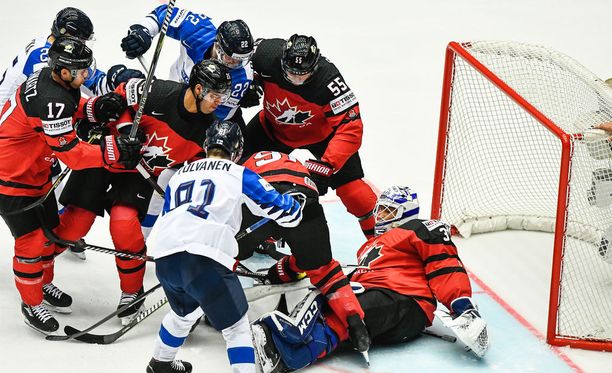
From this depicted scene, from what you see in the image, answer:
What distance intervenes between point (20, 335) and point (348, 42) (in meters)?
4.37

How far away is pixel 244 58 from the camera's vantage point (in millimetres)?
4680

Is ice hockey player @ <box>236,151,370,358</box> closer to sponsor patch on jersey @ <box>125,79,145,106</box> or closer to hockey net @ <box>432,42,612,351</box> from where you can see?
sponsor patch on jersey @ <box>125,79,145,106</box>

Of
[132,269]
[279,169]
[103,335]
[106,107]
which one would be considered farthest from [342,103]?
[103,335]

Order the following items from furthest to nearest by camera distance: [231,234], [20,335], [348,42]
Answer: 1. [348,42]
2. [20,335]
3. [231,234]

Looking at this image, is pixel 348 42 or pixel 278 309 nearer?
pixel 278 309

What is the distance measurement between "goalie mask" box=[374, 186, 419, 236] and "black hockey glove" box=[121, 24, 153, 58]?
1331mm

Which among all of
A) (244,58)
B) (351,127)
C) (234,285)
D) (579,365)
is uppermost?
(244,58)

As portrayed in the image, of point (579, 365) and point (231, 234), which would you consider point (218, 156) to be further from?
point (579, 365)

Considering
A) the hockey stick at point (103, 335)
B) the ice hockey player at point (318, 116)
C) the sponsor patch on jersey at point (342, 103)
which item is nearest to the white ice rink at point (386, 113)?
the hockey stick at point (103, 335)

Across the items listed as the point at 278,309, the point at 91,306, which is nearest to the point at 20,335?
the point at 91,306

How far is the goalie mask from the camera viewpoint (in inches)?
180

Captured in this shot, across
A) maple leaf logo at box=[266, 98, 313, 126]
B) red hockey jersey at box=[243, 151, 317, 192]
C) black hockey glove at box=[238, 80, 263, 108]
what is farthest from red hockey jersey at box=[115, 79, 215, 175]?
maple leaf logo at box=[266, 98, 313, 126]

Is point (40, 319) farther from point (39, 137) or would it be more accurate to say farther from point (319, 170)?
point (319, 170)

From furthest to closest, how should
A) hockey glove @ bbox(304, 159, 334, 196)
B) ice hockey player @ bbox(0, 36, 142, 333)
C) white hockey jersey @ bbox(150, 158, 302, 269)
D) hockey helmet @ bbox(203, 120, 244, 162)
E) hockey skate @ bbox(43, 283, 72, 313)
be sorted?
hockey glove @ bbox(304, 159, 334, 196) → hockey skate @ bbox(43, 283, 72, 313) → ice hockey player @ bbox(0, 36, 142, 333) → hockey helmet @ bbox(203, 120, 244, 162) → white hockey jersey @ bbox(150, 158, 302, 269)
